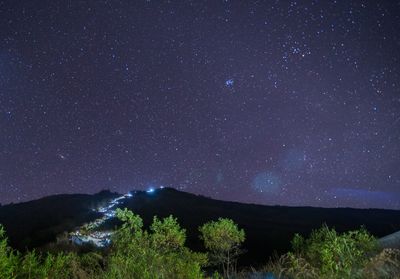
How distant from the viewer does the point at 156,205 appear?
12925 cm

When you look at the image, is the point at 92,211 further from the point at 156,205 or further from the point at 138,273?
the point at 138,273

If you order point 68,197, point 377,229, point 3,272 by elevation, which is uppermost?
point 68,197

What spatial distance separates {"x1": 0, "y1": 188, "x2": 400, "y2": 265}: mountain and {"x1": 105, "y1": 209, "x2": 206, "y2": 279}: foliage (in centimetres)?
4724

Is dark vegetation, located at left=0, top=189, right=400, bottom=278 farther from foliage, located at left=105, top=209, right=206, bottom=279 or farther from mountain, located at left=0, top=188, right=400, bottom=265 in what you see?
foliage, located at left=105, top=209, right=206, bottom=279

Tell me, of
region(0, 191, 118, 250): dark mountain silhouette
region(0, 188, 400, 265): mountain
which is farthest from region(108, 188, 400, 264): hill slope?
region(0, 191, 118, 250): dark mountain silhouette

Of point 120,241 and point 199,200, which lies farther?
point 199,200

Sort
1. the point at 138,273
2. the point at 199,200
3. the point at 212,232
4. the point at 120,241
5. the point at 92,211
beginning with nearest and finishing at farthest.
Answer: the point at 138,273 < the point at 120,241 < the point at 212,232 < the point at 92,211 < the point at 199,200

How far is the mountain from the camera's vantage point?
8800cm

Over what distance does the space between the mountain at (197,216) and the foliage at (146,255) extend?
47.2 meters

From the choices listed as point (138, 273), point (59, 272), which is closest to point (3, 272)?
point (59, 272)

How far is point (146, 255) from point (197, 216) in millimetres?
115831

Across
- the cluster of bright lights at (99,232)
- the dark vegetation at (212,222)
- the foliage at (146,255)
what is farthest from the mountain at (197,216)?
the foliage at (146,255)

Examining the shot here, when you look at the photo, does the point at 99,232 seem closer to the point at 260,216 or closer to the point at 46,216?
the point at 46,216

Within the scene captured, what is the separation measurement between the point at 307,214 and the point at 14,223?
92.4 m
